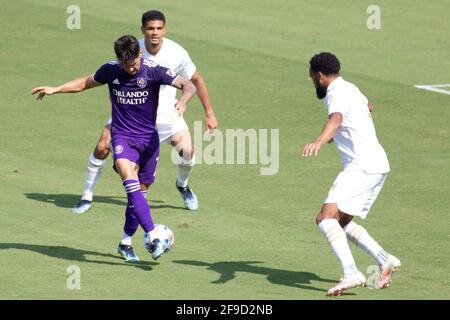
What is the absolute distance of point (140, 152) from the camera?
13.8 m

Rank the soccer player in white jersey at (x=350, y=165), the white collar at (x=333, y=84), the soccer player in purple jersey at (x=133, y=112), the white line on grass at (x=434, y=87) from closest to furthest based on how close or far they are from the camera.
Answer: the soccer player in white jersey at (x=350, y=165), the white collar at (x=333, y=84), the soccer player in purple jersey at (x=133, y=112), the white line on grass at (x=434, y=87)

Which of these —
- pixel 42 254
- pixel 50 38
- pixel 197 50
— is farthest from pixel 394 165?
pixel 50 38

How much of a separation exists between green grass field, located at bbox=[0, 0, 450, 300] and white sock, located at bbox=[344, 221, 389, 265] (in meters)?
0.34

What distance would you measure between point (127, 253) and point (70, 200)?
3.16m

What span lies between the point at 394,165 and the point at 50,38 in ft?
34.2

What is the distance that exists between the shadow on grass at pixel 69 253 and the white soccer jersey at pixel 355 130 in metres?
2.57

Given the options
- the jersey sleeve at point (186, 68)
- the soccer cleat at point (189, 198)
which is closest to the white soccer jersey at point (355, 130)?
the jersey sleeve at point (186, 68)

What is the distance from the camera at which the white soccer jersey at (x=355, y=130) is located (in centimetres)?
1257

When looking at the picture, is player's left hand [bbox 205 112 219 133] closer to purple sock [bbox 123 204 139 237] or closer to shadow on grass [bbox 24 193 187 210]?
purple sock [bbox 123 204 139 237]

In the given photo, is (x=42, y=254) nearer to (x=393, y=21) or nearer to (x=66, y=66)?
(x=66, y=66)

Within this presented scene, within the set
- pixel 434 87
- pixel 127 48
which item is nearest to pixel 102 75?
pixel 127 48

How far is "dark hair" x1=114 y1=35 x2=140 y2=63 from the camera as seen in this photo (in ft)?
43.1

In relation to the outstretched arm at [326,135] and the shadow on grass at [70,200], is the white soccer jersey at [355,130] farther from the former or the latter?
the shadow on grass at [70,200]

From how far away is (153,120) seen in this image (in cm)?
1378
